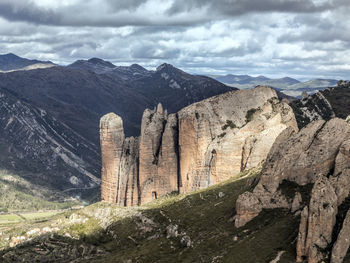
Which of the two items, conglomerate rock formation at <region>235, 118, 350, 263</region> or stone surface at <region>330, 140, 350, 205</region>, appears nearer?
conglomerate rock formation at <region>235, 118, 350, 263</region>

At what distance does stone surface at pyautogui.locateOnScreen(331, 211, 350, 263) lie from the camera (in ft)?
278

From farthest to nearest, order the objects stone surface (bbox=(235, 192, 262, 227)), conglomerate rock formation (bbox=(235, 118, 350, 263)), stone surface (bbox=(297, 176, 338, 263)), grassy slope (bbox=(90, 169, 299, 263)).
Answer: stone surface (bbox=(235, 192, 262, 227))
grassy slope (bbox=(90, 169, 299, 263))
conglomerate rock formation (bbox=(235, 118, 350, 263))
stone surface (bbox=(297, 176, 338, 263))

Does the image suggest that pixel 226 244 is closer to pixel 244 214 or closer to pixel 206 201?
pixel 244 214

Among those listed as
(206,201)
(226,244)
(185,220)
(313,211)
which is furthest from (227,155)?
(313,211)

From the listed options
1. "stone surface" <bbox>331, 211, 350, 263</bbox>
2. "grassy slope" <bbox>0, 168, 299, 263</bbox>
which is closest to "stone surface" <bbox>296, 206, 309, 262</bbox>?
"grassy slope" <bbox>0, 168, 299, 263</bbox>

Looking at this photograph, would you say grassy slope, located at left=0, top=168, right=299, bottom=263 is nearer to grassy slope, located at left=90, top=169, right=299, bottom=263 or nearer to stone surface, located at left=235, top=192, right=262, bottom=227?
grassy slope, located at left=90, top=169, right=299, bottom=263

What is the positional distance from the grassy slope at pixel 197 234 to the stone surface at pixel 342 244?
936 cm

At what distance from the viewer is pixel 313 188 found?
3784 inches

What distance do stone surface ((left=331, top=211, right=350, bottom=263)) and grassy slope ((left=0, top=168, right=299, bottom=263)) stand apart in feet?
30.7

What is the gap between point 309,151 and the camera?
393 feet

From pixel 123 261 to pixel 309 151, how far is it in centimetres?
6462

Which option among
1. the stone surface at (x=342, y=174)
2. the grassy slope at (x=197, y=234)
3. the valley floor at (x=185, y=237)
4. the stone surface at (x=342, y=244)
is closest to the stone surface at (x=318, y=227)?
the stone surface at (x=342, y=244)

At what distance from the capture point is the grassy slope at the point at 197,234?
104250 millimetres

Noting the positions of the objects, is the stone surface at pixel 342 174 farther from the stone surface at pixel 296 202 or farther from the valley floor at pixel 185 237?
the valley floor at pixel 185 237
